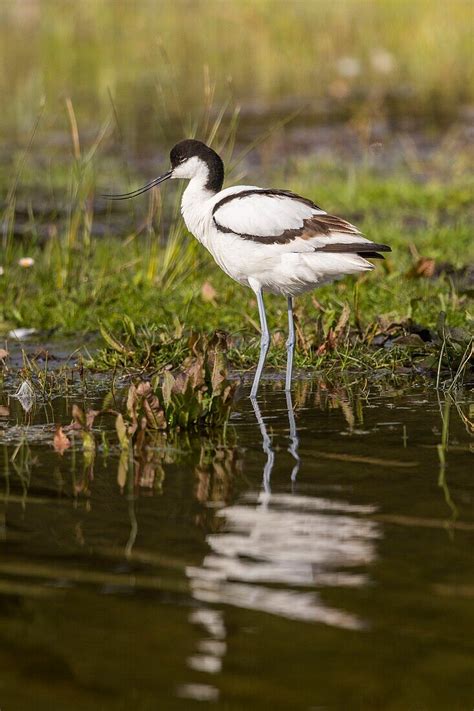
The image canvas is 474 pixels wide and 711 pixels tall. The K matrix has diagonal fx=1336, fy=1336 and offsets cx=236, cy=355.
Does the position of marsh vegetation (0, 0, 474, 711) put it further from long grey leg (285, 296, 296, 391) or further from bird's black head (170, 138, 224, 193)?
bird's black head (170, 138, 224, 193)

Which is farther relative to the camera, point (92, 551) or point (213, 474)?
point (213, 474)

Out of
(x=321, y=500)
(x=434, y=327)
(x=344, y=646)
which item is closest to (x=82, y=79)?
(x=434, y=327)

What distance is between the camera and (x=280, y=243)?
6.53 meters

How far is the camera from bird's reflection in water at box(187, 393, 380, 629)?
3.71 m

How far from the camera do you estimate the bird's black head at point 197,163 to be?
23.4ft

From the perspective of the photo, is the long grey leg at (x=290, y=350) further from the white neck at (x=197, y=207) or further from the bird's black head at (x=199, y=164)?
the bird's black head at (x=199, y=164)

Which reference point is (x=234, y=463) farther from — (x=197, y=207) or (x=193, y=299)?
(x=193, y=299)

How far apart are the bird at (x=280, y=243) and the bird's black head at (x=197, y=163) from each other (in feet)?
0.95

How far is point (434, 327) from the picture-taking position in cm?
752

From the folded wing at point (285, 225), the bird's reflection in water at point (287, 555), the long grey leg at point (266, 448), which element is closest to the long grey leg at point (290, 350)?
the long grey leg at point (266, 448)

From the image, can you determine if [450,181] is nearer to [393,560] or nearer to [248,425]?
[248,425]

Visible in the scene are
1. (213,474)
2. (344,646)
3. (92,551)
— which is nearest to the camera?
(344,646)

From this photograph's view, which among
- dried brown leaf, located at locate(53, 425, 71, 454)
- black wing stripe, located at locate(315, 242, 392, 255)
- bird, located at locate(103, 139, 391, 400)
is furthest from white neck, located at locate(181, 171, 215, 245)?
dried brown leaf, located at locate(53, 425, 71, 454)

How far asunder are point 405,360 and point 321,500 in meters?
2.46
